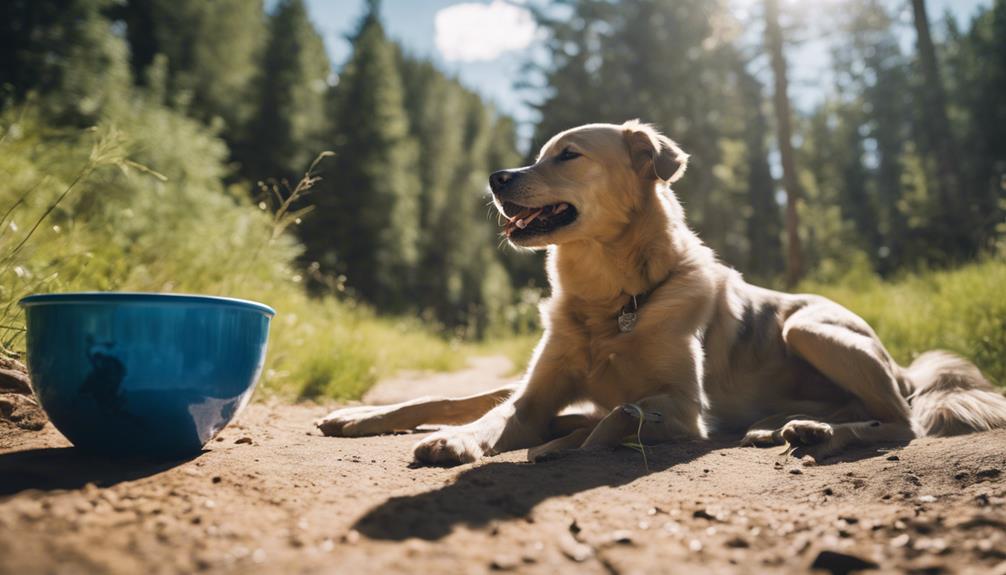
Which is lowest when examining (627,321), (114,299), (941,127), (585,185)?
(627,321)

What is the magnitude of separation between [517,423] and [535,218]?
1164 millimetres

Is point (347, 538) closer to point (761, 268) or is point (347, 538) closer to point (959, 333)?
point (959, 333)

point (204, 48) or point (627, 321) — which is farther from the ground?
point (204, 48)

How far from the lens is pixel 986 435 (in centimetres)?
266

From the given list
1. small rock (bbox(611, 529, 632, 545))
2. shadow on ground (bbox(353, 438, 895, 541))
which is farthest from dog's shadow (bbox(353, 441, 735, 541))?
small rock (bbox(611, 529, 632, 545))

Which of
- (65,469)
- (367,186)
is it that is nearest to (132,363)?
(65,469)

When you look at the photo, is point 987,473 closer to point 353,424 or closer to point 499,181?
point 499,181

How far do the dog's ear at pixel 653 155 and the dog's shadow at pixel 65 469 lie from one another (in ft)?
8.51

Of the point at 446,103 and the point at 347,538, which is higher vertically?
the point at 446,103

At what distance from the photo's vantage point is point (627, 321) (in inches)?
117

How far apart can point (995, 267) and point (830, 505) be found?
4.99m

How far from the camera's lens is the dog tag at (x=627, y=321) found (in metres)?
2.95

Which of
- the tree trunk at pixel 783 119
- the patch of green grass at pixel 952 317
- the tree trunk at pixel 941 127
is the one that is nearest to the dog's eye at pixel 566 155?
the patch of green grass at pixel 952 317

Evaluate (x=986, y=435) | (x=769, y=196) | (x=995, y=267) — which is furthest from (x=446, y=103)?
(x=986, y=435)
